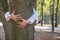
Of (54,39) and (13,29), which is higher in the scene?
(13,29)

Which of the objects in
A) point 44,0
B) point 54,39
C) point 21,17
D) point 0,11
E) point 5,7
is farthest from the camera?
point 44,0

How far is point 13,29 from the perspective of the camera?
11.2ft

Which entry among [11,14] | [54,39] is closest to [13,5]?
[11,14]

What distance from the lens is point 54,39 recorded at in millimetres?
12398

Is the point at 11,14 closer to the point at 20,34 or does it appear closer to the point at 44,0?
the point at 20,34

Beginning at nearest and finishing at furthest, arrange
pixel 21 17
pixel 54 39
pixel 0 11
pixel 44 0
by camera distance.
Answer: pixel 21 17
pixel 0 11
pixel 54 39
pixel 44 0

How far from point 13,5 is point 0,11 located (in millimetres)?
6029

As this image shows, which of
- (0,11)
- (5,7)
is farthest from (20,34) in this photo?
(5,7)

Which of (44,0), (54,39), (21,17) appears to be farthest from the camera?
(44,0)

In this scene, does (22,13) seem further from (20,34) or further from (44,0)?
(44,0)

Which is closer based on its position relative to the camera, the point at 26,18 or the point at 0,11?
the point at 26,18

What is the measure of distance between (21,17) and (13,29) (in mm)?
236

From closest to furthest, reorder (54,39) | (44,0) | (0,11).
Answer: (0,11)
(54,39)
(44,0)

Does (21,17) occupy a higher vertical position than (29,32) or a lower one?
higher
